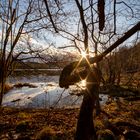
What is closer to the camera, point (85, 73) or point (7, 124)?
point (85, 73)

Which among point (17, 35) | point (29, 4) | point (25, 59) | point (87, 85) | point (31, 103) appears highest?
point (29, 4)

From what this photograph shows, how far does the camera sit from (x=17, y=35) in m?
14.8

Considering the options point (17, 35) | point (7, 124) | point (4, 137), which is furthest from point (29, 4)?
point (4, 137)

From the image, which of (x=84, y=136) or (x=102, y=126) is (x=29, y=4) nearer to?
(x=102, y=126)

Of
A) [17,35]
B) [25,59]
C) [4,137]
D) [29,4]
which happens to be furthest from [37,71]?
[4,137]

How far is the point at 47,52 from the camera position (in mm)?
15633

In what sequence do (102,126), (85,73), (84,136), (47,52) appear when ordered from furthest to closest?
(47,52)
(102,126)
(84,136)
(85,73)

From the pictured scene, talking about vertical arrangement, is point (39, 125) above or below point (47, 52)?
below

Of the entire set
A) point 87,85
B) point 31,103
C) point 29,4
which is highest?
point 29,4

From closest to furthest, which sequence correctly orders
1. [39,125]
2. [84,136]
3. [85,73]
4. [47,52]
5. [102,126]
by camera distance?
1. [85,73]
2. [84,136]
3. [102,126]
4. [39,125]
5. [47,52]

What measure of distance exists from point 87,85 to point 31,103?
19.7 m

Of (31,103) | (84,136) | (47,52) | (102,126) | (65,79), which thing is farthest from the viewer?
(31,103)

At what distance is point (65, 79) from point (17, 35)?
8.87 meters

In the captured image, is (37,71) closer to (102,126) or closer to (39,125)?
(39,125)
